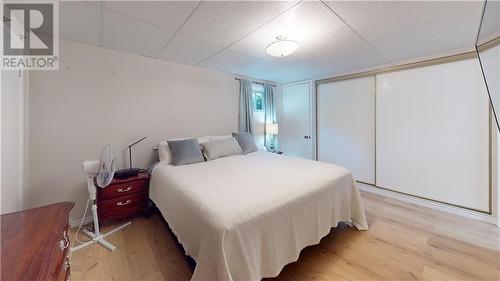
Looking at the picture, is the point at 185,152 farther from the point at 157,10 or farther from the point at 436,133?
the point at 436,133

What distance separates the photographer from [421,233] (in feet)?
6.96

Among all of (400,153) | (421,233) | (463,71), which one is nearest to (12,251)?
(421,233)

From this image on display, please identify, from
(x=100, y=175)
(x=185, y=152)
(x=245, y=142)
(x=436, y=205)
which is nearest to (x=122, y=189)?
(x=100, y=175)

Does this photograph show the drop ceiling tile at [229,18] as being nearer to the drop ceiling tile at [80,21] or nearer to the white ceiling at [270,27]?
the white ceiling at [270,27]

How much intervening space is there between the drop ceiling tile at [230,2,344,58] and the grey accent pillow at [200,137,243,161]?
4.51ft

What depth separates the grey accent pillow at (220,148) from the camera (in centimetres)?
288

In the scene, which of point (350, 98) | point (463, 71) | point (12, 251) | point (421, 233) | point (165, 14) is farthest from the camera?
point (350, 98)

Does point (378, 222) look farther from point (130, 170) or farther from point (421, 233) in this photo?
point (130, 170)

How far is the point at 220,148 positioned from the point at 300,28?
190cm

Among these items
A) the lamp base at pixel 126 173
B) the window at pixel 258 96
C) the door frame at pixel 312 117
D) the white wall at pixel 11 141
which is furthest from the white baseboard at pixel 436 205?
the white wall at pixel 11 141

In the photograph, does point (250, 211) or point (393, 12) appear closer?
point (250, 211)

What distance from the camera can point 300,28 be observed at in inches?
77.8

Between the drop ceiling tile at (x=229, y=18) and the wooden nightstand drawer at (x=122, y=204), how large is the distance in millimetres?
2024

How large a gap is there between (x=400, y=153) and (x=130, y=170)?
156 inches
